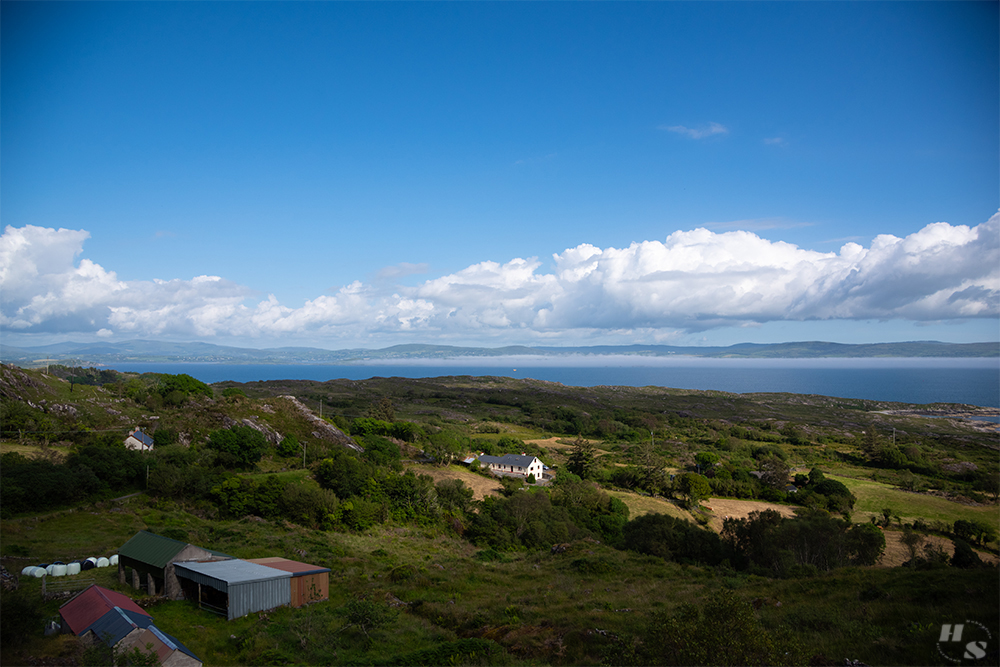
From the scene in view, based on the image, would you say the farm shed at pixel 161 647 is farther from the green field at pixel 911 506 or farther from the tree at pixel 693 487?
the green field at pixel 911 506

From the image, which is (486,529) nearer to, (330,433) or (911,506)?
(330,433)

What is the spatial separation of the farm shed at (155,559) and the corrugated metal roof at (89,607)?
3.34m

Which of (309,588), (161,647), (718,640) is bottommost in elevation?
(309,588)

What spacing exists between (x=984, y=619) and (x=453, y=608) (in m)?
14.6

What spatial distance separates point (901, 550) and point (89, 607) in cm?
4210

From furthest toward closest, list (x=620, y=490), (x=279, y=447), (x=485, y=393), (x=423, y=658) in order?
(x=485, y=393) → (x=620, y=490) → (x=279, y=447) → (x=423, y=658)

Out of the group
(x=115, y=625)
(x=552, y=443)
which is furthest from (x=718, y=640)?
(x=552, y=443)

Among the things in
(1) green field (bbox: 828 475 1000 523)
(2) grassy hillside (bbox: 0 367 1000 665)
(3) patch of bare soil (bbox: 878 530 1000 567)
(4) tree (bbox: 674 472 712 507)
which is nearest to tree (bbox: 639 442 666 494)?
(2) grassy hillside (bbox: 0 367 1000 665)

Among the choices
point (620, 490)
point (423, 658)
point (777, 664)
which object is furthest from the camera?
point (620, 490)

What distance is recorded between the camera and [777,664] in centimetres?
880

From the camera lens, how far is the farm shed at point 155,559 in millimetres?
18406

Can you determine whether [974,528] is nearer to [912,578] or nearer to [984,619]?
[912,578]

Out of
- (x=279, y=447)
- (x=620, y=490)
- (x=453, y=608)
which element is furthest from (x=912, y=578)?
(x=279, y=447)

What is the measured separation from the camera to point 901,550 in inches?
1209
